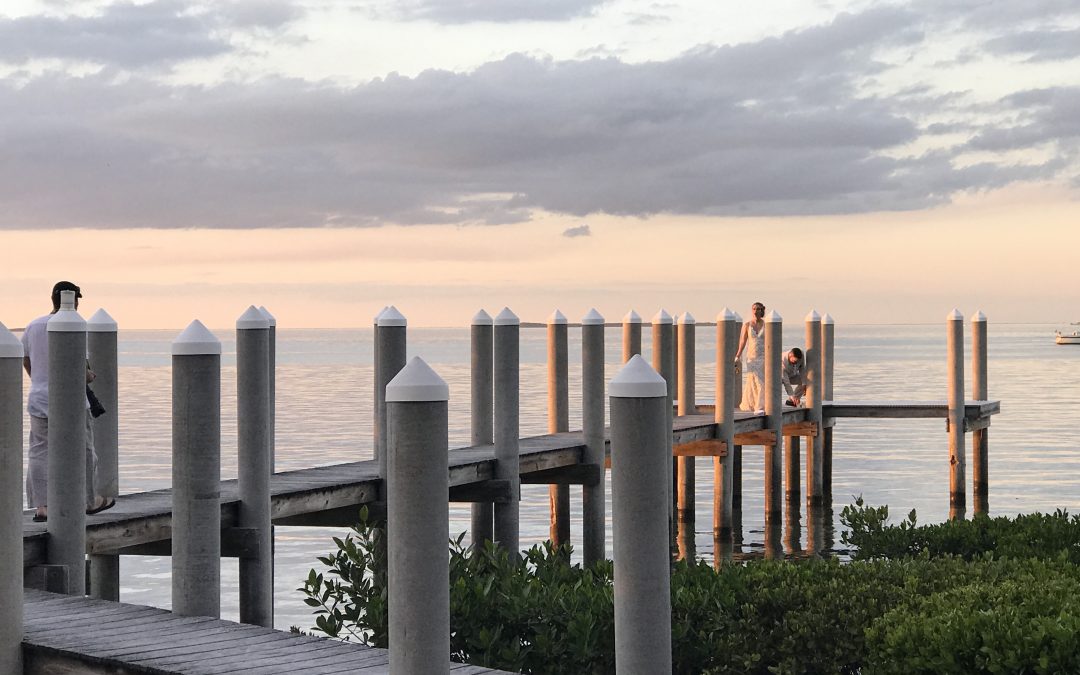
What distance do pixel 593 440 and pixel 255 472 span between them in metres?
6.11

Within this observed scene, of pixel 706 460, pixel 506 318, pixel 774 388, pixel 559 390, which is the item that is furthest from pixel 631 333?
pixel 706 460

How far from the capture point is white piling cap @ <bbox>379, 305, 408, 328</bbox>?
1245 centimetres

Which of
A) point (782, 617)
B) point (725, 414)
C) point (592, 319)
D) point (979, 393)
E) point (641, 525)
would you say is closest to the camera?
point (641, 525)

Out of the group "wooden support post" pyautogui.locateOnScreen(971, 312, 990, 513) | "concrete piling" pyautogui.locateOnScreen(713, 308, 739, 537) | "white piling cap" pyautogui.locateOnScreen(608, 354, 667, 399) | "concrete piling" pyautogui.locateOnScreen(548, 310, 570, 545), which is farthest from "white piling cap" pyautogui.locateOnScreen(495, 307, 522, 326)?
"wooden support post" pyautogui.locateOnScreen(971, 312, 990, 513)

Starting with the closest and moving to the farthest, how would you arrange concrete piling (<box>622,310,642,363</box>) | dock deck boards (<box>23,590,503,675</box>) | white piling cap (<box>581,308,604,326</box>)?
1. dock deck boards (<box>23,590,503,675</box>)
2. white piling cap (<box>581,308,604,326</box>)
3. concrete piling (<box>622,310,642,363</box>)

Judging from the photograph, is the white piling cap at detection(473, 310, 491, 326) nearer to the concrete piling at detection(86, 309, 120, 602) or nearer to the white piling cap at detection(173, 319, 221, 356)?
the concrete piling at detection(86, 309, 120, 602)

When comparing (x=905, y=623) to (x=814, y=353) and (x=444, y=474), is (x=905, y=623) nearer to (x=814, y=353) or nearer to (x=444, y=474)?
(x=444, y=474)

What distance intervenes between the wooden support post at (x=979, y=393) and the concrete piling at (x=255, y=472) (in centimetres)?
1686

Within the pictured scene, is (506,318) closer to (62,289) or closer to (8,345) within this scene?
(62,289)

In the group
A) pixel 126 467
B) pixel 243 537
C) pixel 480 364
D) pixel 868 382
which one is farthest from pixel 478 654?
pixel 868 382

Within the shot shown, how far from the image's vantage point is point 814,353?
23219 mm

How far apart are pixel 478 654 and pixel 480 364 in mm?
6472

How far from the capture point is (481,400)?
14.9 meters

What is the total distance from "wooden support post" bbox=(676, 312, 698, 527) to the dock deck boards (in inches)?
526
